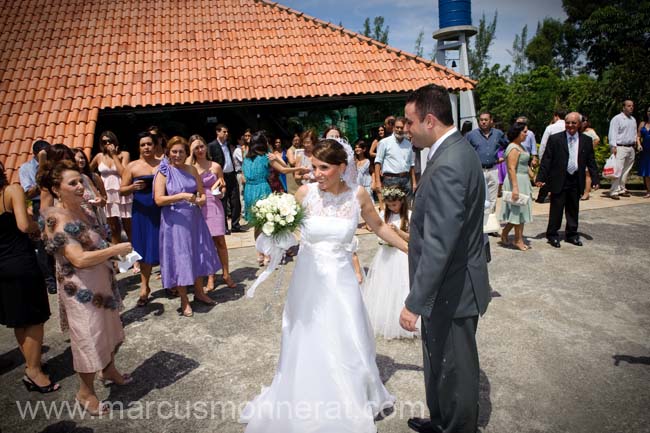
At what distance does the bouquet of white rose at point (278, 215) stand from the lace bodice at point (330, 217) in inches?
5.0

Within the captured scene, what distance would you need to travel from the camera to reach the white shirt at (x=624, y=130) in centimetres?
1038

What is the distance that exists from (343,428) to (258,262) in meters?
4.75

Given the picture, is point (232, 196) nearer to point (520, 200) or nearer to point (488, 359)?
point (520, 200)

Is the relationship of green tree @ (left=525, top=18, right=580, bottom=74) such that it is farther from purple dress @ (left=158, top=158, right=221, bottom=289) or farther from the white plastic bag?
purple dress @ (left=158, top=158, right=221, bottom=289)

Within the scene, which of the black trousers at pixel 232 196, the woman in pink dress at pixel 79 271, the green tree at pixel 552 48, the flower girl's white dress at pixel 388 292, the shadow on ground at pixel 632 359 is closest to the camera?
the woman in pink dress at pixel 79 271

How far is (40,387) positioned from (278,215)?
2957mm

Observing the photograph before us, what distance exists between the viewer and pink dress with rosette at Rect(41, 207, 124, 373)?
3.18 meters

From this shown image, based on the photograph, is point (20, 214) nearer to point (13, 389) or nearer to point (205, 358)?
point (13, 389)

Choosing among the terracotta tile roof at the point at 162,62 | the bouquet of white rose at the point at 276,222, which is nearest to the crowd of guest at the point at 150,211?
the bouquet of white rose at the point at 276,222

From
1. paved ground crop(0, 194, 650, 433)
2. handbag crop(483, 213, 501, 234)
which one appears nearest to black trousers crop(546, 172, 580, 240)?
paved ground crop(0, 194, 650, 433)

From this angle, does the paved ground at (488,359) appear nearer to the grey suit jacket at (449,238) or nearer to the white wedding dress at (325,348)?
the white wedding dress at (325,348)

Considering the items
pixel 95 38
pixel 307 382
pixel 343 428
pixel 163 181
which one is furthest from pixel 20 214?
pixel 95 38

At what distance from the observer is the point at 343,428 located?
287cm

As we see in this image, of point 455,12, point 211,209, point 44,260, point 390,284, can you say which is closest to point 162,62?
point 44,260
